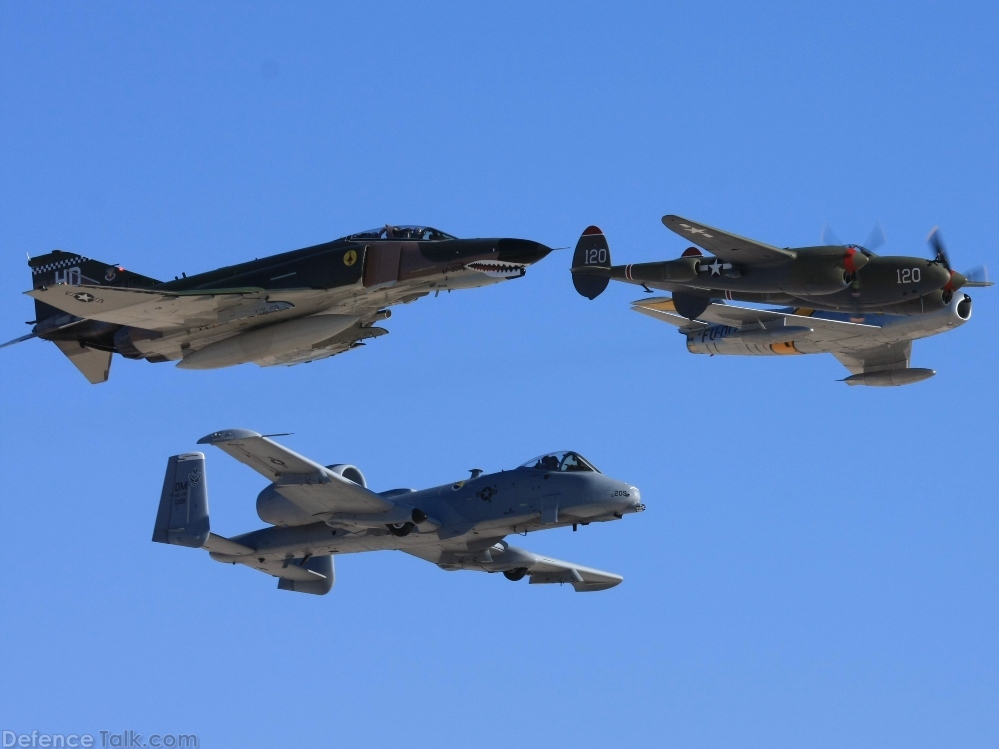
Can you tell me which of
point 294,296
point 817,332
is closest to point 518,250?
point 294,296

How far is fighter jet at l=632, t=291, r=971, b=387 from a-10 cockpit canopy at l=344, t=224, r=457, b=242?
422 inches

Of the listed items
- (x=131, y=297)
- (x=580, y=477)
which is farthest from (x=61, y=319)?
(x=580, y=477)

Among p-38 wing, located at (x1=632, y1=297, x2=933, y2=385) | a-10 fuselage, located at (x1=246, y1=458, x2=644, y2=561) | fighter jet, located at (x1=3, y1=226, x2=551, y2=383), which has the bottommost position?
a-10 fuselage, located at (x1=246, y1=458, x2=644, y2=561)

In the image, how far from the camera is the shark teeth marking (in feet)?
138

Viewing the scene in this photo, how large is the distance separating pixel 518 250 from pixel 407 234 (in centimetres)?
349

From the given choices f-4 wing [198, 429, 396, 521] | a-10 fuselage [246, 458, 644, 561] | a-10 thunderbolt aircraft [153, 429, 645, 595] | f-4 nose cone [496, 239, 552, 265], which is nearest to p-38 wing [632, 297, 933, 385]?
a-10 thunderbolt aircraft [153, 429, 645, 595]

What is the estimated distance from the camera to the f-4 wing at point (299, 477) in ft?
142

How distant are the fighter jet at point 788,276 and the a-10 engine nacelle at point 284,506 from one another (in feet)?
29.2

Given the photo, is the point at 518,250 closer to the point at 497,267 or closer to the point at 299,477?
the point at 497,267

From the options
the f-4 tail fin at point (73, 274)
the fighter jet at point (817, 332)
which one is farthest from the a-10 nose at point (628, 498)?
the f-4 tail fin at point (73, 274)

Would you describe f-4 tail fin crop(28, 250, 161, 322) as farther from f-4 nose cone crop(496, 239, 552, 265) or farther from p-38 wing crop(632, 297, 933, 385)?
p-38 wing crop(632, 297, 933, 385)

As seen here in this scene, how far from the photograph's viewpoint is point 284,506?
4631 centimetres

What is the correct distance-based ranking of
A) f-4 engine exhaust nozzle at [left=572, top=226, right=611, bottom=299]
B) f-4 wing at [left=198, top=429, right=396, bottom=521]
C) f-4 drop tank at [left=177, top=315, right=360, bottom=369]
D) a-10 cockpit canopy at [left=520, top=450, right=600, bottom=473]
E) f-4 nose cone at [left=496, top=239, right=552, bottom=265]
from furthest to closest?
f-4 engine exhaust nozzle at [left=572, top=226, right=611, bottom=299]
a-10 cockpit canopy at [left=520, top=450, right=600, bottom=473]
f-4 drop tank at [left=177, top=315, right=360, bottom=369]
f-4 wing at [left=198, top=429, right=396, bottom=521]
f-4 nose cone at [left=496, top=239, right=552, bottom=265]

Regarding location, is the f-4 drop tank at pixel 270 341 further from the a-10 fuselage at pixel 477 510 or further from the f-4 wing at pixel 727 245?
the f-4 wing at pixel 727 245
